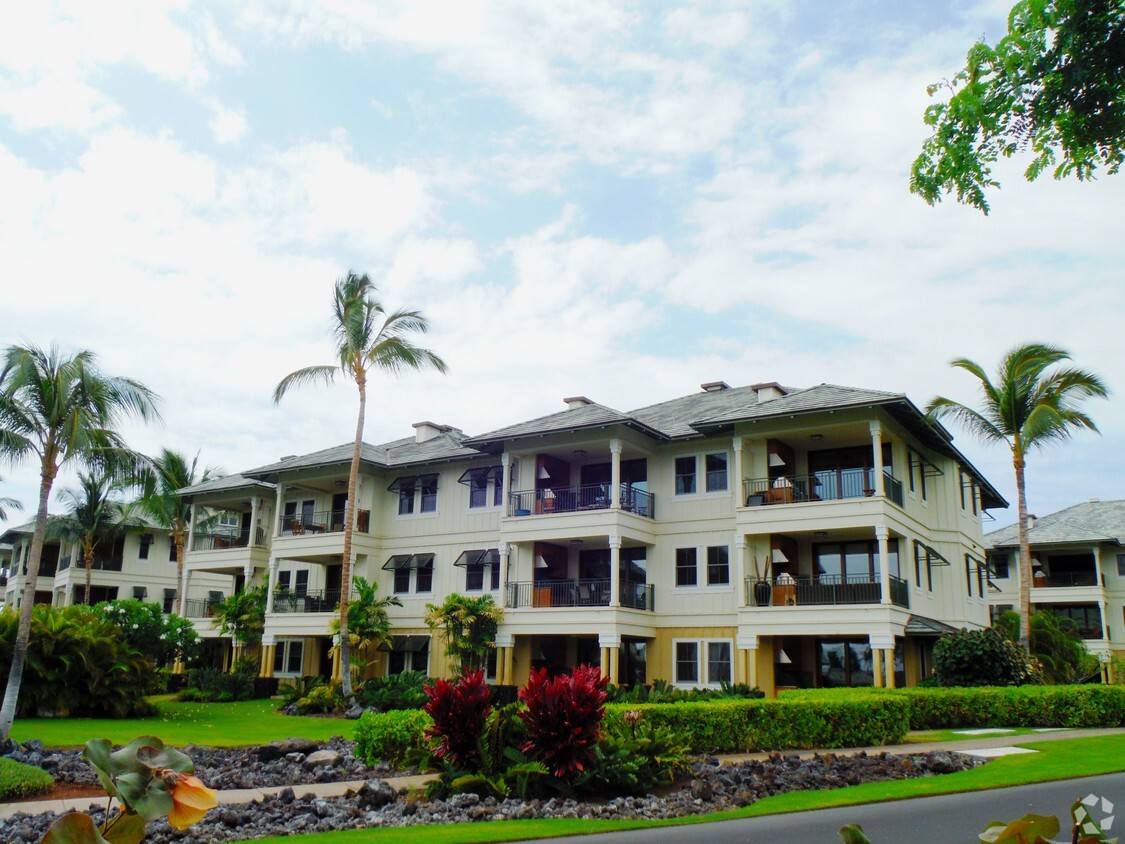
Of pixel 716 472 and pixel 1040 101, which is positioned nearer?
pixel 1040 101

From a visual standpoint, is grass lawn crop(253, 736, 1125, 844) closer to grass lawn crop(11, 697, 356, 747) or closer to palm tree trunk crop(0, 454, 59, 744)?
grass lawn crop(11, 697, 356, 747)

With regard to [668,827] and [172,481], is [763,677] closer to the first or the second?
[668,827]

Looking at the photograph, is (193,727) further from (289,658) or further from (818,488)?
(818,488)

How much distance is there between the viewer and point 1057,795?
12.8m

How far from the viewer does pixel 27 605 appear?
2167 cm

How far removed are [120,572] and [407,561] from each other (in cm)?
2825

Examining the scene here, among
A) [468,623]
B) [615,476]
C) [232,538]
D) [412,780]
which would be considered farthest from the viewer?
[232,538]

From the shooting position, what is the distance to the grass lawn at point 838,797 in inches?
428

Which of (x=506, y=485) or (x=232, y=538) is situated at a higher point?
(x=506, y=485)

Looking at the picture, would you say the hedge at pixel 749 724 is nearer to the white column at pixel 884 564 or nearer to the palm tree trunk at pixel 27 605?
the white column at pixel 884 564

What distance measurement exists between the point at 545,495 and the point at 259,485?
15.9 m

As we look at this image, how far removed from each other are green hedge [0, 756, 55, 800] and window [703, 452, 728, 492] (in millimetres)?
21555

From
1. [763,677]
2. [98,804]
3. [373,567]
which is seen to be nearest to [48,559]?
[373,567]

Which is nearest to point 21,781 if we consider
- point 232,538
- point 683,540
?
point 683,540
